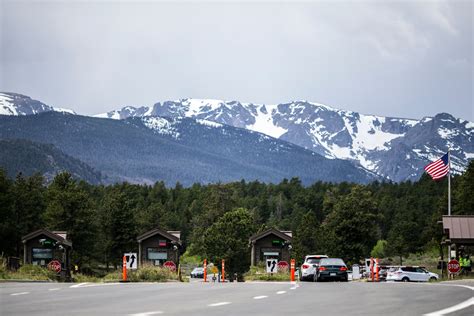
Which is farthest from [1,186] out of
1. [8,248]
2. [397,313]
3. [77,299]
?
[397,313]

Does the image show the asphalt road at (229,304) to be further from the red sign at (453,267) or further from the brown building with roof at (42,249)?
the brown building with roof at (42,249)

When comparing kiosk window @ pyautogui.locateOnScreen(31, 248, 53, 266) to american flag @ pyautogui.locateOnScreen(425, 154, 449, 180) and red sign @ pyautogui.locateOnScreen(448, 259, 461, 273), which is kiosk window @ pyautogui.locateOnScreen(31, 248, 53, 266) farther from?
red sign @ pyautogui.locateOnScreen(448, 259, 461, 273)

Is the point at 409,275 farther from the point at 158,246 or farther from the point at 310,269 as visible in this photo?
the point at 158,246

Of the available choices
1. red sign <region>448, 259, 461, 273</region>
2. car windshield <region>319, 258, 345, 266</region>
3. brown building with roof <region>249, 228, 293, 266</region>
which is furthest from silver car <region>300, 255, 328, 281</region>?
brown building with roof <region>249, 228, 293, 266</region>

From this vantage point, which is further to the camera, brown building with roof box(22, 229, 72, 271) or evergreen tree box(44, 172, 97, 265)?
evergreen tree box(44, 172, 97, 265)

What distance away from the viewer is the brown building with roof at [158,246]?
89.6 meters

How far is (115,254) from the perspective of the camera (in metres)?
97.3

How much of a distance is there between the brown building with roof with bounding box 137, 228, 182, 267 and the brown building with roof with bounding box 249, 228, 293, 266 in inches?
360

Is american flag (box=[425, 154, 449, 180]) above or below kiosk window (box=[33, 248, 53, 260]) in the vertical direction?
above

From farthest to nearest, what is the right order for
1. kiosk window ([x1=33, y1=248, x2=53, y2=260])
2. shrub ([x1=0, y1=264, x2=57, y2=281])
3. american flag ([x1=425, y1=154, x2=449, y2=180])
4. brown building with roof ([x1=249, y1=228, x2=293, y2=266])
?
1. brown building with roof ([x1=249, y1=228, x2=293, y2=266])
2. kiosk window ([x1=33, y1=248, x2=53, y2=260])
3. american flag ([x1=425, y1=154, x2=449, y2=180])
4. shrub ([x1=0, y1=264, x2=57, y2=281])

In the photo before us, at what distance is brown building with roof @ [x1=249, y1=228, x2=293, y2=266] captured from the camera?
3718 inches

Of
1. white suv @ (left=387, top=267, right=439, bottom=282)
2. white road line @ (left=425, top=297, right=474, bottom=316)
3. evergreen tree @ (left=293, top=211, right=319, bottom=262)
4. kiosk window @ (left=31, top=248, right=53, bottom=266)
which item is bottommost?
white road line @ (left=425, top=297, right=474, bottom=316)

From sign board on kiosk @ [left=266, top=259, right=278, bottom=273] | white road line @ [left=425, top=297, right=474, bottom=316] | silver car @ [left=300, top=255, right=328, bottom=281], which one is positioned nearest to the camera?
white road line @ [left=425, top=297, right=474, bottom=316]

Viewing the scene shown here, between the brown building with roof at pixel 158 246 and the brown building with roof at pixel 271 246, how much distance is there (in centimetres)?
913
